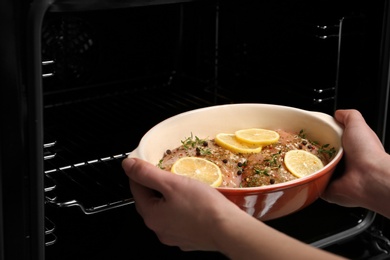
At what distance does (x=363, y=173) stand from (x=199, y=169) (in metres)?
0.27

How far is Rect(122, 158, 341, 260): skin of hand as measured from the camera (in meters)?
0.91

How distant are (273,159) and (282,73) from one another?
392mm

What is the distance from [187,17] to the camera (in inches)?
64.6

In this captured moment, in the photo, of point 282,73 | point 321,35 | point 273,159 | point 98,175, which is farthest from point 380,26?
point 98,175

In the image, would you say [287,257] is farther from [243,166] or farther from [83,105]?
[83,105]

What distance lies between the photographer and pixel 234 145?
1.17 m

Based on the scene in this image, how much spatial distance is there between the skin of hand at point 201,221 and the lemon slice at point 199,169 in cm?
6

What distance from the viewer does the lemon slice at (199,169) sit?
41.9 inches

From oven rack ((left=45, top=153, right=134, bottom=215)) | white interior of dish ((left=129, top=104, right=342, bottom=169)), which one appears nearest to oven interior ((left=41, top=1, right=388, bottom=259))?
oven rack ((left=45, top=153, right=134, bottom=215))

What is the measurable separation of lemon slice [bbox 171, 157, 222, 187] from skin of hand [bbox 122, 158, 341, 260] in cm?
6

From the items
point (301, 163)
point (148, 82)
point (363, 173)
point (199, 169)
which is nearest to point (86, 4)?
point (199, 169)

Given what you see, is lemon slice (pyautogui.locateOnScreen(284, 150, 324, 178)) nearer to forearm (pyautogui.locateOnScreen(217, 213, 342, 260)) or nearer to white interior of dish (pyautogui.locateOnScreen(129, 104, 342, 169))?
white interior of dish (pyautogui.locateOnScreen(129, 104, 342, 169))

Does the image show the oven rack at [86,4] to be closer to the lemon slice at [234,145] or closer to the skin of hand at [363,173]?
the lemon slice at [234,145]

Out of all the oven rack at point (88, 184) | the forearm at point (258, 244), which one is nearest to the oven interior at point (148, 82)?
the oven rack at point (88, 184)
